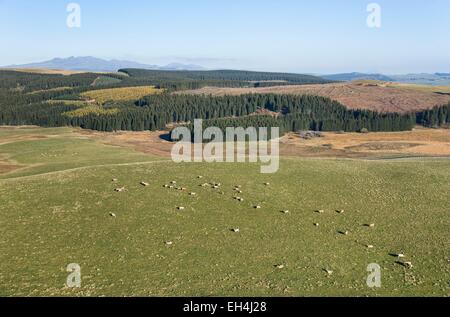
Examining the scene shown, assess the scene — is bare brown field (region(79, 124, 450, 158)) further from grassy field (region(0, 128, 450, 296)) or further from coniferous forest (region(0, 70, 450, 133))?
grassy field (region(0, 128, 450, 296))

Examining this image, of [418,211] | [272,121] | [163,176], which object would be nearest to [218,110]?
[272,121]

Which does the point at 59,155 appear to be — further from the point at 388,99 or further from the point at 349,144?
the point at 388,99

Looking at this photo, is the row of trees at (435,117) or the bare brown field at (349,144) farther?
the row of trees at (435,117)

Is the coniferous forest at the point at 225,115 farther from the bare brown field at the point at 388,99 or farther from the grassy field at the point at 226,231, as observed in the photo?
the grassy field at the point at 226,231

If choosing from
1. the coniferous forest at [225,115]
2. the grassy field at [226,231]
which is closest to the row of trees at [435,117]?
the coniferous forest at [225,115]

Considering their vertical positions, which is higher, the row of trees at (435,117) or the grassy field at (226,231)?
the row of trees at (435,117)
